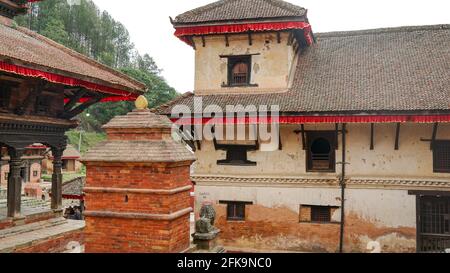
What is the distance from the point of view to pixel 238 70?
52.0ft

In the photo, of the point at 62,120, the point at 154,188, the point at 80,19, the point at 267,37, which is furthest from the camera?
the point at 80,19

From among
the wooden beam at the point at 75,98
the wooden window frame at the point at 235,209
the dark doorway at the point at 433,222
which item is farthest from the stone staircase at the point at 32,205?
the dark doorway at the point at 433,222

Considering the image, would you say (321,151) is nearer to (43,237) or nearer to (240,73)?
(240,73)

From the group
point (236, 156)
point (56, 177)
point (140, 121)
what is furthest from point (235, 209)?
point (140, 121)

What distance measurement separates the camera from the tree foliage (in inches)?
2303

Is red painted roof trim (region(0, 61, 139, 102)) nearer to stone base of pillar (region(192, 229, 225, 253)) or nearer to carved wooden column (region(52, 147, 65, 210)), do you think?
carved wooden column (region(52, 147, 65, 210))

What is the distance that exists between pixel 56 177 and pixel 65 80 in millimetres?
3419

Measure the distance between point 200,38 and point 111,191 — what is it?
10.4m

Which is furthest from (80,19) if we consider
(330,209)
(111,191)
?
(111,191)

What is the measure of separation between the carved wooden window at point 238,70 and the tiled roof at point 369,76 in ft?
2.66

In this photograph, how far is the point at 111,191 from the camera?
21.5ft

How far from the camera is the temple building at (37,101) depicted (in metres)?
10.3

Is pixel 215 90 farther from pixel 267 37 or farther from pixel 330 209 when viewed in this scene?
pixel 330 209

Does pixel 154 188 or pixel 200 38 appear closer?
pixel 154 188
